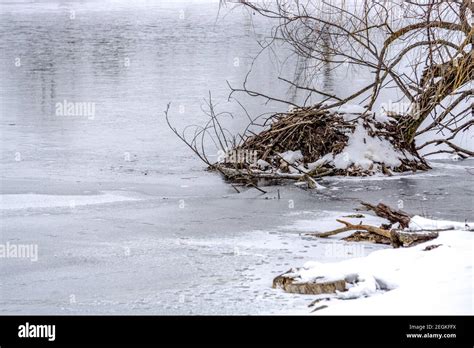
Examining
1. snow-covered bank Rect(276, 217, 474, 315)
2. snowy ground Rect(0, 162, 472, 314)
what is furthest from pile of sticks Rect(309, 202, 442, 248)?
snow-covered bank Rect(276, 217, 474, 315)

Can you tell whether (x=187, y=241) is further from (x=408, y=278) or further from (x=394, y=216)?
(x=408, y=278)

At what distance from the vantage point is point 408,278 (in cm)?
589

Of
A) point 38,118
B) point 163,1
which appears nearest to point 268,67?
point 38,118

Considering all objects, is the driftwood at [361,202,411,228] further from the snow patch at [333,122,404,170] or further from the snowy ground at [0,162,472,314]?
the snow patch at [333,122,404,170]

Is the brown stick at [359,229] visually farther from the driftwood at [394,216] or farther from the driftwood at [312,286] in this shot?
the driftwood at [312,286]

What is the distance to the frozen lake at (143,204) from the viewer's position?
21.0ft

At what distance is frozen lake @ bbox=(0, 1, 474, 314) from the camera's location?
21.0ft

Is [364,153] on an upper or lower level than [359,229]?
upper

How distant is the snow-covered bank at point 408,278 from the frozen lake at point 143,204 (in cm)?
31

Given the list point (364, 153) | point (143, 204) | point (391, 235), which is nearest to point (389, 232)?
point (391, 235)

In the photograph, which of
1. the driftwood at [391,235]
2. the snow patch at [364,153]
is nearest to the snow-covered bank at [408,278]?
the driftwood at [391,235]

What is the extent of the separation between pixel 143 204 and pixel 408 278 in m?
4.27
